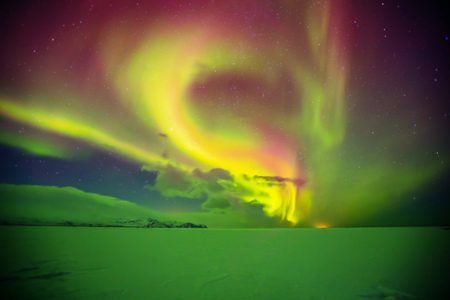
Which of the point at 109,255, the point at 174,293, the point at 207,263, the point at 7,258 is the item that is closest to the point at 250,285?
the point at 174,293

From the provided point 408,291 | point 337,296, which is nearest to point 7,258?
point 337,296

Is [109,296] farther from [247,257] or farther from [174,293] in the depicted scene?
[247,257]

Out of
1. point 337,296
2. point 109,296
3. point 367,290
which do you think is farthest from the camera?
point 367,290

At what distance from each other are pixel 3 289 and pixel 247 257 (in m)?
5.62

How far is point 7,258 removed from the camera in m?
6.00

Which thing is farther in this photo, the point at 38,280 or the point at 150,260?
the point at 150,260

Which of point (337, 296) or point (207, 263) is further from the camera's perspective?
point (207, 263)

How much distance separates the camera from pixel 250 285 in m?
4.37

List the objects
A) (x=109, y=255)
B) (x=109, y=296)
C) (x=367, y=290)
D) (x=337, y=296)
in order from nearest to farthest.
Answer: (x=109, y=296) < (x=337, y=296) < (x=367, y=290) < (x=109, y=255)

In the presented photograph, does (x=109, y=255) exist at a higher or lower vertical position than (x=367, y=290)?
lower

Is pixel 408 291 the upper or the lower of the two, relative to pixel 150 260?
upper

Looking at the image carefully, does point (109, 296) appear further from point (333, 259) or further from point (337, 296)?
point (333, 259)

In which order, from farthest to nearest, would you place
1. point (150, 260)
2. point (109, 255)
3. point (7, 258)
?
1. point (109, 255)
2. point (150, 260)
3. point (7, 258)

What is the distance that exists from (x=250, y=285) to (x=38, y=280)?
13.0ft
